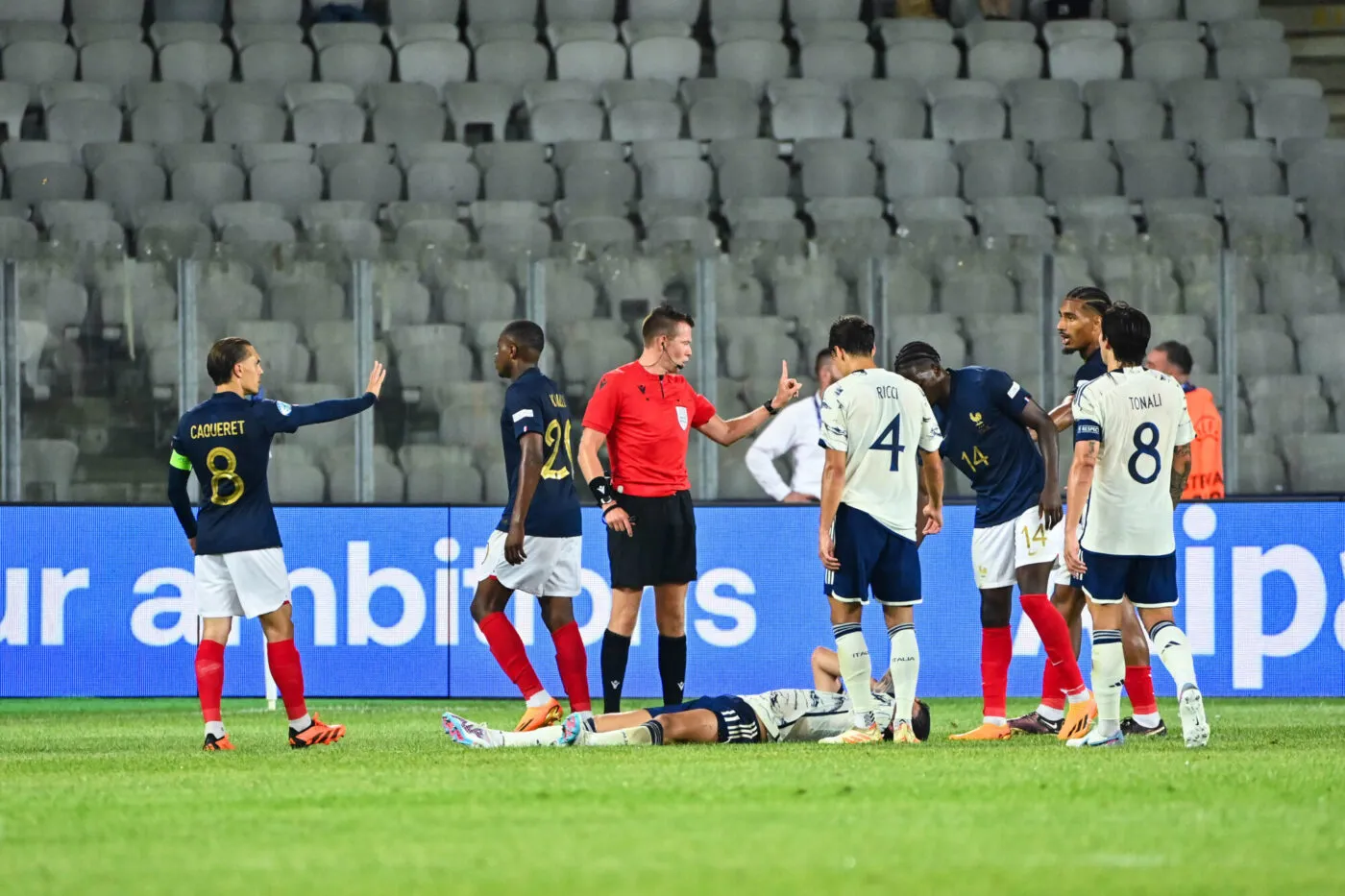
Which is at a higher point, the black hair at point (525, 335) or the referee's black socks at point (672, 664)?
the black hair at point (525, 335)

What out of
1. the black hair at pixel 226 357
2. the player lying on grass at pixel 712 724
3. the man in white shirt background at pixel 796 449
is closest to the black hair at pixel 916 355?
the player lying on grass at pixel 712 724

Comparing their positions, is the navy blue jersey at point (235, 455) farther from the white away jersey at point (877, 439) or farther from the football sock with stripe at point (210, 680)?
the white away jersey at point (877, 439)

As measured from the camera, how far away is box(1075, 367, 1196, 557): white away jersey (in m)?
8.30

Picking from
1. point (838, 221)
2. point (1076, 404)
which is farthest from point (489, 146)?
point (1076, 404)

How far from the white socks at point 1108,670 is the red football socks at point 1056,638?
106cm

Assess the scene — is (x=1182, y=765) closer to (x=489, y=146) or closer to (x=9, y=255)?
(x=9, y=255)

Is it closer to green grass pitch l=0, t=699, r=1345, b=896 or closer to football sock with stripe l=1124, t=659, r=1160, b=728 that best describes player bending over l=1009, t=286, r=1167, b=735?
football sock with stripe l=1124, t=659, r=1160, b=728

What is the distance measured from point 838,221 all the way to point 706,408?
6315 mm

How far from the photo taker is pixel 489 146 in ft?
57.1

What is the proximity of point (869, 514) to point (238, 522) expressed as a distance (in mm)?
2887

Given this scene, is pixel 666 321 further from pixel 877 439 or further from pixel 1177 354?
pixel 1177 354

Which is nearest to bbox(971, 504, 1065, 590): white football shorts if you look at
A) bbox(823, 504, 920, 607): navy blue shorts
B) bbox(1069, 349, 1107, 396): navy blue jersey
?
bbox(1069, 349, 1107, 396): navy blue jersey

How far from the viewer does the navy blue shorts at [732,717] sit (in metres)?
8.81

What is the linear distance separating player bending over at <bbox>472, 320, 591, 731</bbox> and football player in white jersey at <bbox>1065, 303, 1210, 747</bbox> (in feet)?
8.80
